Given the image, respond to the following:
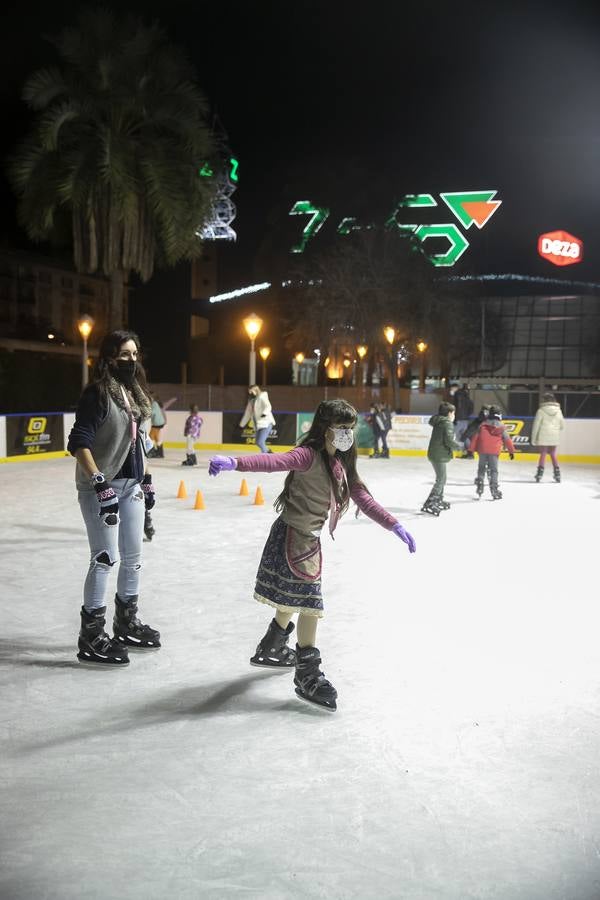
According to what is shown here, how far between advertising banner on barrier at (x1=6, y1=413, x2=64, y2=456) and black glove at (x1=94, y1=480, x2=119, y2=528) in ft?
48.5

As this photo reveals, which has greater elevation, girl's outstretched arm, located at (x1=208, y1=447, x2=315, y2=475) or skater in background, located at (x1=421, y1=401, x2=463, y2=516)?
girl's outstretched arm, located at (x1=208, y1=447, x2=315, y2=475)

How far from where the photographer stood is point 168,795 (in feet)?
9.82

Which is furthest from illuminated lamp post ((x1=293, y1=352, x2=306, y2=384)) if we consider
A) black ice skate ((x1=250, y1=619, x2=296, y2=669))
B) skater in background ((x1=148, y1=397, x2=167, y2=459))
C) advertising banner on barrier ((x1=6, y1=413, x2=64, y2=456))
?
black ice skate ((x1=250, y1=619, x2=296, y2=669))

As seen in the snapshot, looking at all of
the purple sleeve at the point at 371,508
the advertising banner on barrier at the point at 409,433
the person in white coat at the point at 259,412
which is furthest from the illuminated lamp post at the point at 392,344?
the purple sleeve at the point at 371,508

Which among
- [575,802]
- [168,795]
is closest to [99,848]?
[168,795]

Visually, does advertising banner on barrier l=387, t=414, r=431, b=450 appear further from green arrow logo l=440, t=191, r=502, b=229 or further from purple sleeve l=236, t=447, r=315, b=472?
green arrow logo l=440, t=191, r=502, b=229

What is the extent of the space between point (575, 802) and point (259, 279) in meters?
36.6

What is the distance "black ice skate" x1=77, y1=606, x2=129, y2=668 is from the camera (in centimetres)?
454

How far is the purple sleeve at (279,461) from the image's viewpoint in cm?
388

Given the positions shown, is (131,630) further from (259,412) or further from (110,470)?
(259,412)

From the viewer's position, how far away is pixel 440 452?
1115 centimetres

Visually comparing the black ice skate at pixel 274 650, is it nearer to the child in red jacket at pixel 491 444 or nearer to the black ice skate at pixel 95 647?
the black ice skate at pixel 95 647

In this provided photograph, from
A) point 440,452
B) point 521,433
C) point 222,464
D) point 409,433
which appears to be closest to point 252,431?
point 409,433

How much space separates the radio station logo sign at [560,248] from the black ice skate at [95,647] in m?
53.2
